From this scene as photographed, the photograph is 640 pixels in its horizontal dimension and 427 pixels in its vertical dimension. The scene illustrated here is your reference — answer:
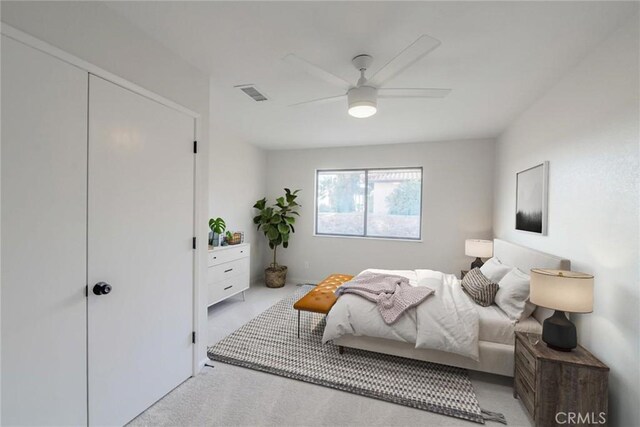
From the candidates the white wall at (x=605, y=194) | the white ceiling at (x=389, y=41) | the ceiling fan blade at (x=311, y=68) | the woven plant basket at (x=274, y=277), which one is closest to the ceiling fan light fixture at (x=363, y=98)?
the ceiling fan blade at (x=311, y=68)

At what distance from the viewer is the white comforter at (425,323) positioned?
2148 mm

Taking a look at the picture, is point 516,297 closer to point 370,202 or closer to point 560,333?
point 560,333

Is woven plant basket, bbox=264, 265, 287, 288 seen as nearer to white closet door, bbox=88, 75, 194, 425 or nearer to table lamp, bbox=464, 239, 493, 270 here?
white closet door, bbox=88, 75, 194, 425

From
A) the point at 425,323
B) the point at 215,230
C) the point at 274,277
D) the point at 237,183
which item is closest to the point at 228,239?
the point at 215,230

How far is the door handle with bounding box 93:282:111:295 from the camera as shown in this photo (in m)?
1.50

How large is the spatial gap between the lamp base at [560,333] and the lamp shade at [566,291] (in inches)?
5.1

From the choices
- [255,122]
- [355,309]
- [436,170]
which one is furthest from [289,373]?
[436,170]

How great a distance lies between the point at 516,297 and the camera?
2.30 meters

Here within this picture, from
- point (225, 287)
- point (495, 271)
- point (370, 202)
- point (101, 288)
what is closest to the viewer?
point (101, 288)

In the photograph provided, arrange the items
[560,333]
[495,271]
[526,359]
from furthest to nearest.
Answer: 1. [495,271]
2. [526,359]
3. [560,333]

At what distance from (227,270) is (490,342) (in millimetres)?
3157

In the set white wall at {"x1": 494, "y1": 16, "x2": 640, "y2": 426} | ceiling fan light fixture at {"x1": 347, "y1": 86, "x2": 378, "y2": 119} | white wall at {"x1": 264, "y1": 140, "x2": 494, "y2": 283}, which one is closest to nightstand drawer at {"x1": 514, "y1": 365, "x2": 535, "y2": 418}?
white wall at {"x1": 494, "y1": 16, "x2": 640, "y2": 426}

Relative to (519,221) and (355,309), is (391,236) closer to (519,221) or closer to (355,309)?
(519,221)

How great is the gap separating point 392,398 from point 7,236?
2.46m
